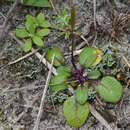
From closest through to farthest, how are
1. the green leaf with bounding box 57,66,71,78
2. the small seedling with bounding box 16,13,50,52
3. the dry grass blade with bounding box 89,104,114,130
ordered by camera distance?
the dry grass blade with bounding box 89,104,114,130 → the green leaf with bounding box 57,66,71,78 → the small seedling with bounding box 16,13,50,52

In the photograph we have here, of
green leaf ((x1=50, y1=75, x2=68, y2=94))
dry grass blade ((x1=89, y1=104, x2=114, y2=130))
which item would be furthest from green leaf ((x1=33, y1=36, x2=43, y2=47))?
dry grass blade ((x1=89, y1=104, x2=114, y2=130))

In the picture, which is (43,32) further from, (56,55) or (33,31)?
(56,55)

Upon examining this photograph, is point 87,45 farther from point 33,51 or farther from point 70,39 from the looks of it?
point 33,51

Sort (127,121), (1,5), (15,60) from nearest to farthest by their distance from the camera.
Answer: (127,121) → (15,60) → (1,5)

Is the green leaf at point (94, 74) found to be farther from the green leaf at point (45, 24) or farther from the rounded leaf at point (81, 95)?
the green leaf at point (45, 24)

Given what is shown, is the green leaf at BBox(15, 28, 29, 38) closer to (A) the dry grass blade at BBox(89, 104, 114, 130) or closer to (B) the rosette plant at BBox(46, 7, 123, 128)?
(B) the rosette plant at BBox(46, 7, 123, 128)

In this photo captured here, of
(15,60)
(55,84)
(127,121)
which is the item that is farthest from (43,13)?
(127,121)

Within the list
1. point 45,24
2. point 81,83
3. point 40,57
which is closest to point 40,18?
point 45,24
